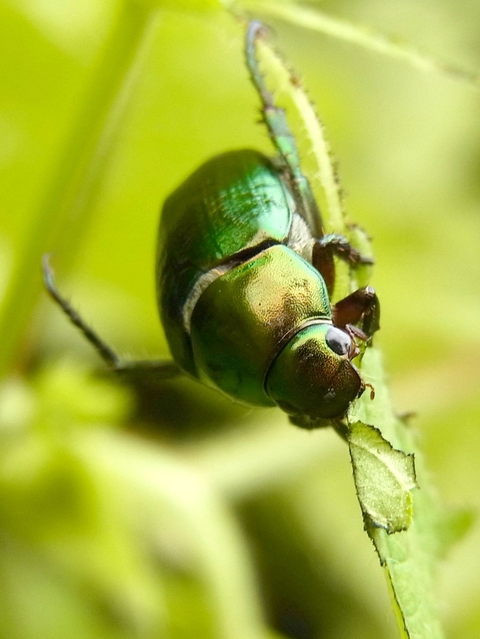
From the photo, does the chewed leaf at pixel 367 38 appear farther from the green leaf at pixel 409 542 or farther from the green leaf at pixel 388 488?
the green leaf at pixel 409 542

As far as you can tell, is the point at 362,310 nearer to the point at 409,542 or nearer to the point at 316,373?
the point at 316,373

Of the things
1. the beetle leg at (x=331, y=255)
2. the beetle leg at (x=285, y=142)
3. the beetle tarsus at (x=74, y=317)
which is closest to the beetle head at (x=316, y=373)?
the beetle leg at (x=331, y=255)

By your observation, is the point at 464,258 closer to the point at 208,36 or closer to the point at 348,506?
the point at 348,506

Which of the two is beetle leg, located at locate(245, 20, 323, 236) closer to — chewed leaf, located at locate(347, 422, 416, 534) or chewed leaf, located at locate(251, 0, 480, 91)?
chewed leaf, located at locate(251, 0, 480, 91)

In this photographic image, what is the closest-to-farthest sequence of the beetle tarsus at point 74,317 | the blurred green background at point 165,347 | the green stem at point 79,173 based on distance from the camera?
1. the green stem at point 79,173
2. the beetle tarsus at point 74,317
3. the blurred green background at point 165,347

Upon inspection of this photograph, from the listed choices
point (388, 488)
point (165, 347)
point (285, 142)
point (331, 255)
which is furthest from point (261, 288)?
point (165, 347)

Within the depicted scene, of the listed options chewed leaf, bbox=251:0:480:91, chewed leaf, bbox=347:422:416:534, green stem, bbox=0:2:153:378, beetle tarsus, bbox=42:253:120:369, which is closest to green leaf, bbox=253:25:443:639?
chewed leaf, bbox=347:422:416:534

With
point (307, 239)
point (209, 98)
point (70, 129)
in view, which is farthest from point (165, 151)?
point (307, 239)
